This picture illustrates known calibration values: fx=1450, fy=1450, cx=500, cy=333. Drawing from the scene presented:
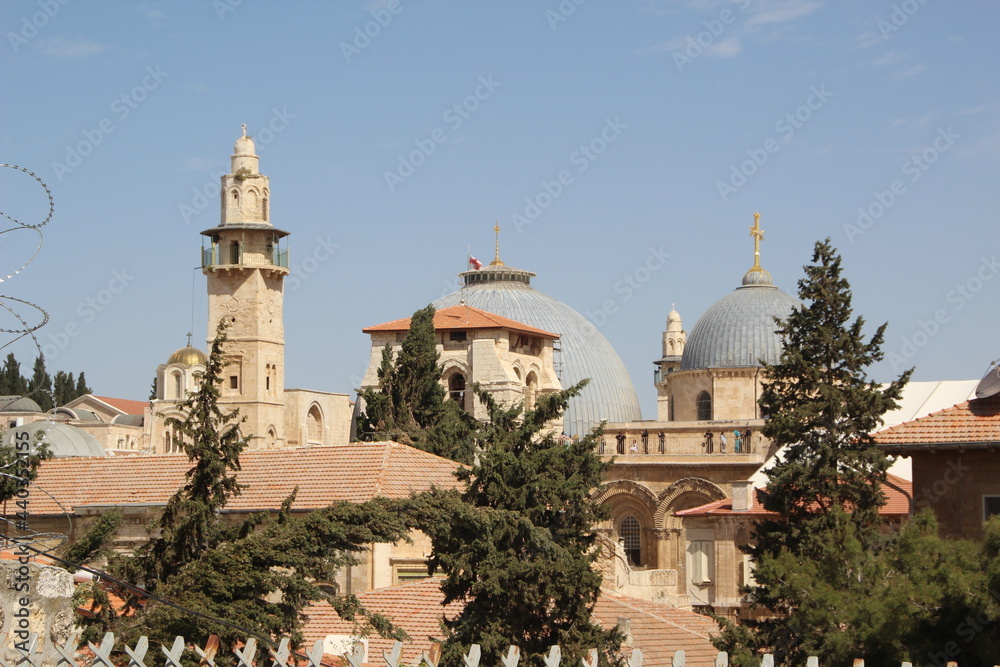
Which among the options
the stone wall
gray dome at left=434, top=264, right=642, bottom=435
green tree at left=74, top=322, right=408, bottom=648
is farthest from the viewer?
gray dome at left=434, top=264, right=642, bottom=435

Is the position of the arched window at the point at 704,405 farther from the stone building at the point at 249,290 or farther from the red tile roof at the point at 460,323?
the stone building at the point at 249,290

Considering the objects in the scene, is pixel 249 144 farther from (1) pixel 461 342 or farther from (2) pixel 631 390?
(2) pixel 631 390

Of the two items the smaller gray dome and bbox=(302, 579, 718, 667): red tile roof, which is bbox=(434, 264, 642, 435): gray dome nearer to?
the smaller gray dome

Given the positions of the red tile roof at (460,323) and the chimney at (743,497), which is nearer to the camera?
the chimney at (743,497)

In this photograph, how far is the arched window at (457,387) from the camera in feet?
159

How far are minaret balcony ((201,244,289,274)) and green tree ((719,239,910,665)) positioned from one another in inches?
1178

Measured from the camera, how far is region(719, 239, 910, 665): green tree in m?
17.6

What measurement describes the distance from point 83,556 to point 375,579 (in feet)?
30.8

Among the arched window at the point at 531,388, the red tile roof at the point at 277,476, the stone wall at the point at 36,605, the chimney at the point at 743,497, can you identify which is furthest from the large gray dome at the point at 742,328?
the stone wall at the point at 36,605

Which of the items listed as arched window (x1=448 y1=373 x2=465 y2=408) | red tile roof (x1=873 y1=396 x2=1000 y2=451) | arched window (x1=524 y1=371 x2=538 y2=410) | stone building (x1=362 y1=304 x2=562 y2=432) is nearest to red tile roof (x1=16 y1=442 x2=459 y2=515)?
red tile roof (x1=873 y1=396 x2=1000 y2=451)

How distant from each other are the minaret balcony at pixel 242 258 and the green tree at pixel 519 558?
3108 cm

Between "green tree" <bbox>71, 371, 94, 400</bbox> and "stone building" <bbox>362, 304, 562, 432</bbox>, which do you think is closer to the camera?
"stone building" <bbox>362, 304, 562, 432</bbox>

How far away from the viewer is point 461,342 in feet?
161

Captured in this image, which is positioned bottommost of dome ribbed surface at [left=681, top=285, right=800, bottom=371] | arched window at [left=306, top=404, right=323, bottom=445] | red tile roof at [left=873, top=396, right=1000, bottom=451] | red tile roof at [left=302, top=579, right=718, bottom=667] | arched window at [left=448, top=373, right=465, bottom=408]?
red tile roof at [left=302, top=579, right=718, bottom=667]
